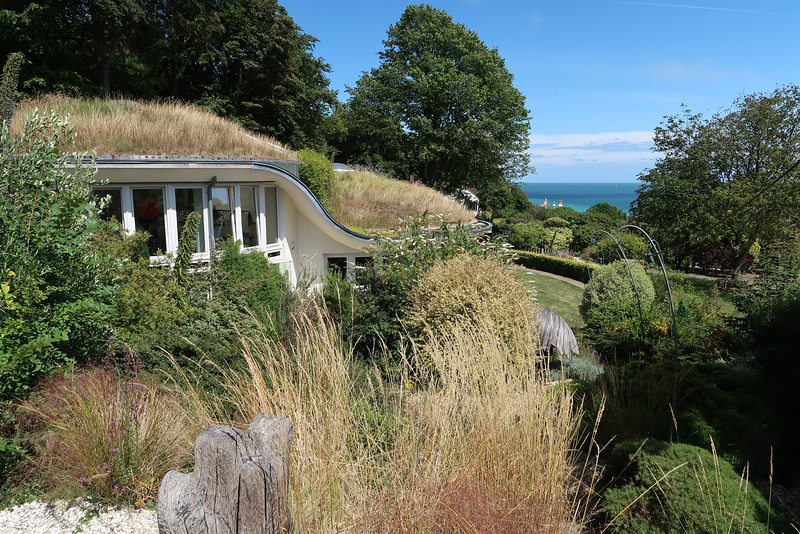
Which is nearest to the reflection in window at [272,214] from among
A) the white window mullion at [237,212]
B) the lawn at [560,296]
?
the white window mullion at [237,212]

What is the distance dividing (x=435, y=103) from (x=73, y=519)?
31.1 m

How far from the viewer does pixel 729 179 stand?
22.5 meters

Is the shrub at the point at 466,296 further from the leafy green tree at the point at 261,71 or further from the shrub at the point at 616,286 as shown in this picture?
the leafy green tree at the point at 261,71

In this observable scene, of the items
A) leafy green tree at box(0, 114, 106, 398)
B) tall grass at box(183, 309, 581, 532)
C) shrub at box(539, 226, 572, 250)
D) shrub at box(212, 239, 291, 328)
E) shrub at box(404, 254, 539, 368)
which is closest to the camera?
tall grass at box(183, 309, 581, 532)

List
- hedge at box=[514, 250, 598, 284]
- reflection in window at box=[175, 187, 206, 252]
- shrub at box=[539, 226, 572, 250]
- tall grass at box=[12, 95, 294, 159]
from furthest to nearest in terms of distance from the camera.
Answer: shrub at box=[539, 226, 572, 250] < hedge at box=[514, 250, 598, 284] < reflection in window at box=[175, 187, 206, 252] < tall grass at box=[12, 95, 294, 159]

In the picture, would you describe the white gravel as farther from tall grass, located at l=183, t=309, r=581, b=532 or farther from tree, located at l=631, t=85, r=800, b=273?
tree, located at l=631, t=85, r=800, b=273

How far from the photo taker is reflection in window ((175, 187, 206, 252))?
10.4 meters

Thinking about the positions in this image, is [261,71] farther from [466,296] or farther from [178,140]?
[466,296]

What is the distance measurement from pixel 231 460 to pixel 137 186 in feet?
30.1

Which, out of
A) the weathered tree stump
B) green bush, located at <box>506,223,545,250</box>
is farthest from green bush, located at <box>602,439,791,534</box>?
green bush, located at <box>506,223,545,250</box>

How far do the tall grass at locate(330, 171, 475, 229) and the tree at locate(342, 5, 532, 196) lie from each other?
45.0 ft

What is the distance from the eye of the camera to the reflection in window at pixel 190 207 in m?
10.4

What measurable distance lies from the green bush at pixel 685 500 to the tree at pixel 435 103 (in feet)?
92.1

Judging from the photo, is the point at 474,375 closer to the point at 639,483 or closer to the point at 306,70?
the point at 639,483
